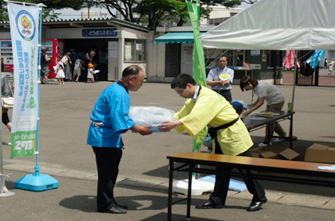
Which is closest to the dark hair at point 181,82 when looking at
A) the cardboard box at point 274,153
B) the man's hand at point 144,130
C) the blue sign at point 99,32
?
the man's hand at point 144,130

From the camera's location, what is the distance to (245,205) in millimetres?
6703

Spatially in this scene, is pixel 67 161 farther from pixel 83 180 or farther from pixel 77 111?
pixel 77 111

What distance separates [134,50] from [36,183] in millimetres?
22880

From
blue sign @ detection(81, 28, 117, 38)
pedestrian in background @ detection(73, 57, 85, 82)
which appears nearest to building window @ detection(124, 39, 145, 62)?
blue sign @ detection(81, 28, 117, 38)

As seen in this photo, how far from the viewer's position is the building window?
29188mm

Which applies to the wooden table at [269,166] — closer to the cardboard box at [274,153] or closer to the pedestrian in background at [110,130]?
the pedestrian in background at [110,130]

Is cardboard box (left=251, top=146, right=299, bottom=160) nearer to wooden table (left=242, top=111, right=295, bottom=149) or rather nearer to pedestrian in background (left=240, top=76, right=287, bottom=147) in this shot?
wooden table (left=242, top=111, right=295, bottom=149)

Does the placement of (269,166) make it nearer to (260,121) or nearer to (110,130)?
(110,130)

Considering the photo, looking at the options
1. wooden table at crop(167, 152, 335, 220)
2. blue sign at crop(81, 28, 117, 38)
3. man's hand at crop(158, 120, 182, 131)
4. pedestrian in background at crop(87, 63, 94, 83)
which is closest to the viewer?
wooden table at crop(167, 152, 335, 220)

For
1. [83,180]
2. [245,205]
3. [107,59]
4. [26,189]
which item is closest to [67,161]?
[83,180]

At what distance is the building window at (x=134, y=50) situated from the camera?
2919cm

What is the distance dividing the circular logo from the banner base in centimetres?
185

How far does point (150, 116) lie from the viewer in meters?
6.16

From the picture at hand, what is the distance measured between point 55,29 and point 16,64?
24.2 metres
